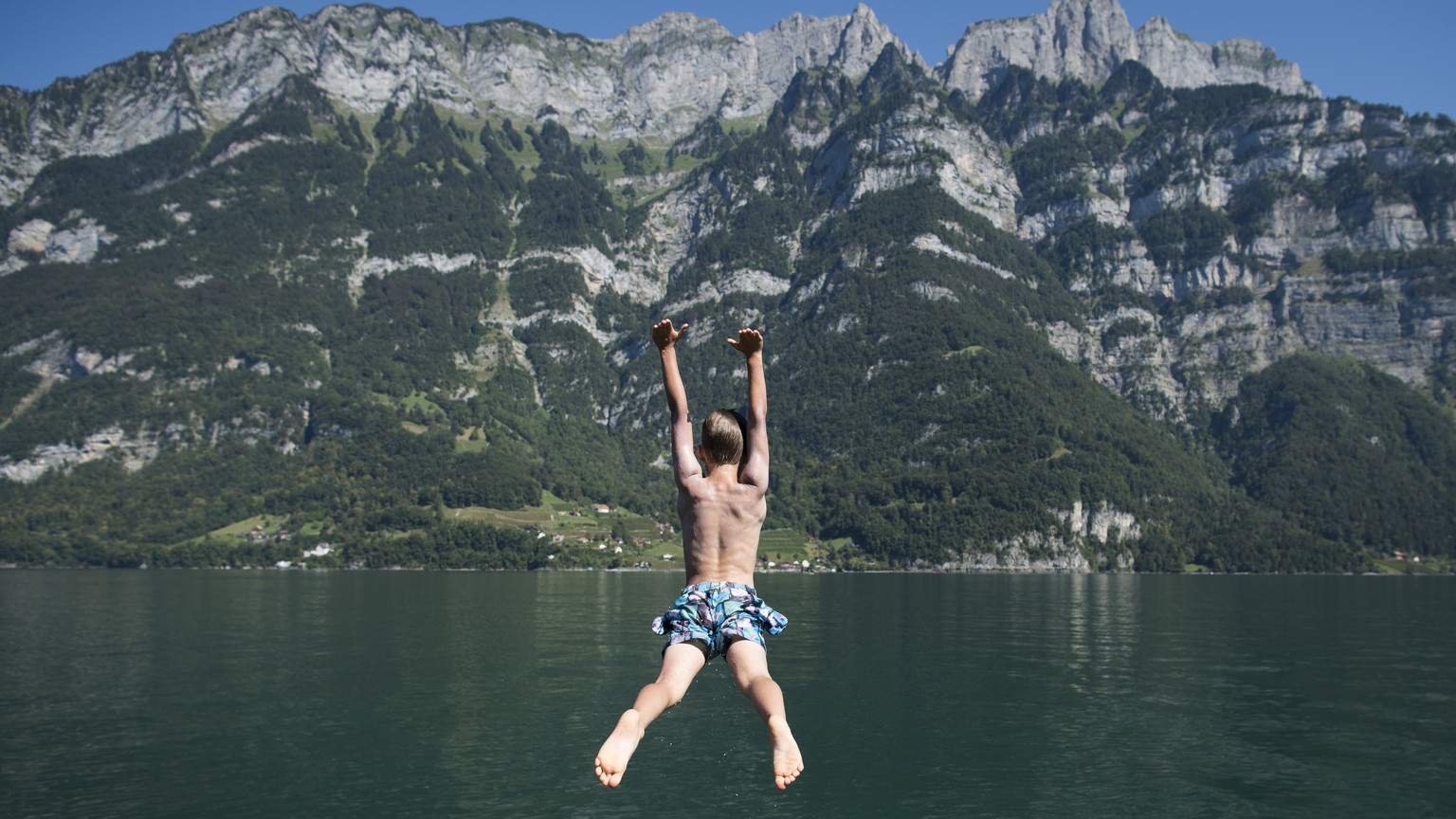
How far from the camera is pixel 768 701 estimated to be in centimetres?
625

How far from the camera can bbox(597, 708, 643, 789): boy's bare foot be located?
591 centimetres

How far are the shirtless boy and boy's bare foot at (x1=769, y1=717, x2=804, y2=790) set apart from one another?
445 mm

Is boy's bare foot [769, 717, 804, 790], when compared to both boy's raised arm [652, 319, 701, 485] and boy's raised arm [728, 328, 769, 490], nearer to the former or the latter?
boy's raised arm [728, 328, 769, 490]

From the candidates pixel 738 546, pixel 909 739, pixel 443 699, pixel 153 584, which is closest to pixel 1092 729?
pixel 909 739

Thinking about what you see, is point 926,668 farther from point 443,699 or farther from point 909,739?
point 443,699

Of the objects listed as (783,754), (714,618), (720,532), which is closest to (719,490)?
(720,532)

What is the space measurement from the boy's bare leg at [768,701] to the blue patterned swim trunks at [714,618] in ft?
0.33

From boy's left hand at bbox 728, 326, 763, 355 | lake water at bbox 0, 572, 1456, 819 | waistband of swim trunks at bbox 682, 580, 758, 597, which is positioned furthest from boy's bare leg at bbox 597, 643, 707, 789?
lake water at bbox 0, 572, 1456, 819

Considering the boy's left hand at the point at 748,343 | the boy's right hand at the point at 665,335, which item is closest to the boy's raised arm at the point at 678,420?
the boy's right hand at the point at 665,335

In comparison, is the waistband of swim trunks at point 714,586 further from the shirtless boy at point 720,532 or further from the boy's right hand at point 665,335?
the boy's right hand at point 665,335

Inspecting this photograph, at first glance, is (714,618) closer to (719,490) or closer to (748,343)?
(719,490)

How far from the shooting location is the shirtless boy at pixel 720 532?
6934 mm

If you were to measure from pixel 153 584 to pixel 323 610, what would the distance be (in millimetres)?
57613

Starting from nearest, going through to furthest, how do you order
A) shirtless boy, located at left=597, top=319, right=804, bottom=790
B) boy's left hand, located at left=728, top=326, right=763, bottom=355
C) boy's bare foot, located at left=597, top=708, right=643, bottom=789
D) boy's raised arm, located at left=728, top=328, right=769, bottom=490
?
boy's bare foot, located at left=597, top=708, right=643, bottom=789 < boy's left hand, located at left=728, top=326, right=763, bottom=355 < shirtless boy, located at left=597, top=319, right=804, bottom=790 < boy's raised arm, located at left=728, top=328, right=769, bottom=490
